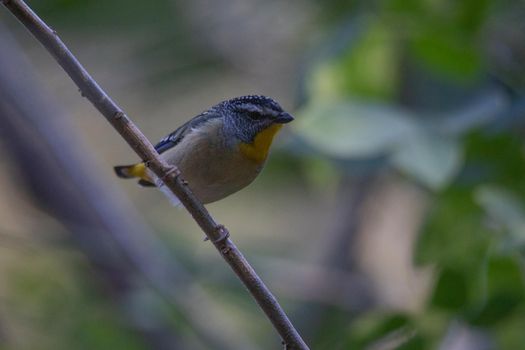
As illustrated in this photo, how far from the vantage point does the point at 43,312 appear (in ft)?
12.3

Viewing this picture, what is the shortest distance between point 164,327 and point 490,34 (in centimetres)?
192

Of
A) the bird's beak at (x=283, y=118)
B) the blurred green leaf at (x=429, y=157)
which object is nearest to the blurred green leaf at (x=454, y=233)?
the blurred green leaf at (x=429, y=157)

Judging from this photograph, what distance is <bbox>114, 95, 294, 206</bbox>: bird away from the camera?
258 centimetres

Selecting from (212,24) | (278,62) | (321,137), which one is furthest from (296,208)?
(321,137)

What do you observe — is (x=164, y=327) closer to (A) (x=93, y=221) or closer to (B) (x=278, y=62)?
(A) (x=93, y=221)

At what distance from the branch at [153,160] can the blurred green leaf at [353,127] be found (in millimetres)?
662

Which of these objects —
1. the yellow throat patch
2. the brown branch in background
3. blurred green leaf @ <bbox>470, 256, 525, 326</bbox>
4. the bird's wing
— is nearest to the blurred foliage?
A: blurred green leaf @ <bbox>470, 256, 525, 326</bbox>

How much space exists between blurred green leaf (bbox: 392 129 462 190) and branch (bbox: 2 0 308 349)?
2.55ft

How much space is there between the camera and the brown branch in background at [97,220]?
386cm

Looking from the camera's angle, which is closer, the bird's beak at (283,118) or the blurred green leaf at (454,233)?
the blurred green leaf at (454,233)

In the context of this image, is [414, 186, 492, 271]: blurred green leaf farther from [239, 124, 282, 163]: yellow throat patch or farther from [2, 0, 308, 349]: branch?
[2, 0, 308, 349]: branch

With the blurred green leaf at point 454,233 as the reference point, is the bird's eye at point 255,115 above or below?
above

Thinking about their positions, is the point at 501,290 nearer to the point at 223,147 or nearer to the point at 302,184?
the point at 223,147

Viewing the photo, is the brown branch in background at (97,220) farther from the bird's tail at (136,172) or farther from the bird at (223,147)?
the bird at (223,147)
